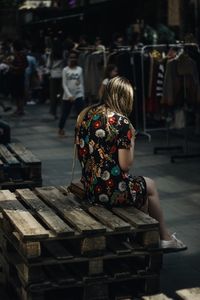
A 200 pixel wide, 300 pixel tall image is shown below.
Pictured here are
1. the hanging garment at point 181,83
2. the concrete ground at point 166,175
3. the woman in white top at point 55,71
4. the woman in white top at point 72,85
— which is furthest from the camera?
the woman in white top at point 55,71

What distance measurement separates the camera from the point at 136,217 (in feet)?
17.4

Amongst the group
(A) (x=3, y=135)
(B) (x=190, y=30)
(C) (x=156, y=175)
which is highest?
(B) (x=190, y=30)

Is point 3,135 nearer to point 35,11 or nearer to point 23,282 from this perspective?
point 23,282

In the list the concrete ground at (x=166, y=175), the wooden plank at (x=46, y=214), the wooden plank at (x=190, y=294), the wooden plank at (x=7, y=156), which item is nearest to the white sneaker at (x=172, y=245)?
the concrete ground at (x=166, y=175)

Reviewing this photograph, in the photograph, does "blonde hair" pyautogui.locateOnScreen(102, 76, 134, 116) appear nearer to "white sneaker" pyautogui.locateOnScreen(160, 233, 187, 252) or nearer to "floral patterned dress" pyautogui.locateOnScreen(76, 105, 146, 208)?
"floral patterned dress" pyautogui.locateOnScreen(76, 105, 146, 208)

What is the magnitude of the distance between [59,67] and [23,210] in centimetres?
1308

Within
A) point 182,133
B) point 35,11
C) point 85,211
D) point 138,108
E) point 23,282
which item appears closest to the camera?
point 23,282

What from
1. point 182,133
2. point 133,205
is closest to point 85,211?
point 133,205

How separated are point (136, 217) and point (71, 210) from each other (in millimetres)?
526

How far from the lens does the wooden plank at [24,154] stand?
7.66 meters

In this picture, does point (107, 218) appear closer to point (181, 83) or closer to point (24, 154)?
point (24, 154)

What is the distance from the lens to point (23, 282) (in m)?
4.98

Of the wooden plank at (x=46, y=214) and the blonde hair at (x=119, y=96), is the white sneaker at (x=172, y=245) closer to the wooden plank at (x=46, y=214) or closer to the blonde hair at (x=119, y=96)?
the wooden plank at (x=46, y=214)

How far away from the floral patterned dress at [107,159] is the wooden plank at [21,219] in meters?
0.60
